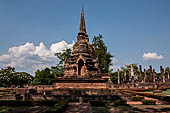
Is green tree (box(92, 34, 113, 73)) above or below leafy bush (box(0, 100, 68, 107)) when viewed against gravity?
above

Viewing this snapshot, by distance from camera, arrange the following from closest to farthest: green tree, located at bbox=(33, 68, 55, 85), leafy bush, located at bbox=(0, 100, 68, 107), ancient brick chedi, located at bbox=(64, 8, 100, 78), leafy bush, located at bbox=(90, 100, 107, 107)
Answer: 1. leafy bush, located at bbox=(90, 100, 107, 107)
2. leafy bush, located at bbox=(0, 100, 68, 107)
3. ancient brick chedi, located at bbox=(64, 8, 100, 78)
4. green tree, located at bbox=(33, 68, 55, 85)

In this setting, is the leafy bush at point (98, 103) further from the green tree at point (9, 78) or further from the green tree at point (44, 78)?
the green tree at point (9, 78)

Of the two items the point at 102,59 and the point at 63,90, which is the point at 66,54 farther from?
the point at 63,90

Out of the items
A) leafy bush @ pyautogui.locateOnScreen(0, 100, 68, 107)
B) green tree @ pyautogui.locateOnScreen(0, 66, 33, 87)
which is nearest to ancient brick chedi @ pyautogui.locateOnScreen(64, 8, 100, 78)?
leafy bush @ pyautogui.locateOnScreen(0, 100, 68, 107)

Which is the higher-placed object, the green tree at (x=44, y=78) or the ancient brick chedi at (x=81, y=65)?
the ancient brick chedi at (x=81, y=65)

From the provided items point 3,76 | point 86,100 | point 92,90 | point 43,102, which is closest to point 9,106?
point 43,102

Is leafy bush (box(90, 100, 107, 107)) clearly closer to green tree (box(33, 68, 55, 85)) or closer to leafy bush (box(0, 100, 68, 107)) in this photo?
leafy bush (box(0, 100, 68, 107))

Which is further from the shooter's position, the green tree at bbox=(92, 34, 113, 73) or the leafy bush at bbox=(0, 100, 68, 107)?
the green tree at bbox=(92, 34, 113, 73)

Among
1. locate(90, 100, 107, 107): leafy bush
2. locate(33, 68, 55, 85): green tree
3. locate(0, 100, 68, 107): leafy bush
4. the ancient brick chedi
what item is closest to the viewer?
locate(90, 100, 107, 107): leafy bush

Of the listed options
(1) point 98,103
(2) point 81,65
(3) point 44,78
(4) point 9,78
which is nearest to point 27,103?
(1) point 98,103

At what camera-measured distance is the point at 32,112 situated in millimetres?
12867

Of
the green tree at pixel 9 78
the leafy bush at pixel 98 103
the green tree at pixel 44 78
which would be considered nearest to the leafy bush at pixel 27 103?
the leafy bush at pixel 98 103

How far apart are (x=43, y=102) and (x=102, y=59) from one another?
42.0m

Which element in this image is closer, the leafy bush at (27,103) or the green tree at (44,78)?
the leafy bush at (27,103)
